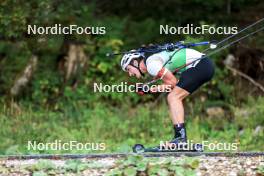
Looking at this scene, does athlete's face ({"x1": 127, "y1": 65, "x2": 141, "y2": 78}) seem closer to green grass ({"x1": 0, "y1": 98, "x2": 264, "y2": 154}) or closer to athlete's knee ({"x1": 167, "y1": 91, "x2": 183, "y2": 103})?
athlete's knee ({"x1": 167, "y1": 91, "x2": 183, "y2": 103})

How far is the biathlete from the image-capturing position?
8250 millimetres

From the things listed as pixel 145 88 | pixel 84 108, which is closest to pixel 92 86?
pixel 84 108

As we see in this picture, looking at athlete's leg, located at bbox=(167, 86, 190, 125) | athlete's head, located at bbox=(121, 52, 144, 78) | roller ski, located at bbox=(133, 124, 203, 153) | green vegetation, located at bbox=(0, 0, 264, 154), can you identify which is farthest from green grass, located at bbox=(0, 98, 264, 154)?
athlete's head, located at bbox=(121, 52, 144, 78)

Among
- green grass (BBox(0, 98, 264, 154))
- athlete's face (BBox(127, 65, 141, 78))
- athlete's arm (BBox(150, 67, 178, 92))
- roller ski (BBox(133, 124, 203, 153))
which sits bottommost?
roller ski (BBox(133, 124, 203, 153))

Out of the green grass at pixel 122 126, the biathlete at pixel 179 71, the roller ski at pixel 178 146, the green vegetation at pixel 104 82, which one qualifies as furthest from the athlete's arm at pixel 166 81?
the green vegetation at pixel 104 82

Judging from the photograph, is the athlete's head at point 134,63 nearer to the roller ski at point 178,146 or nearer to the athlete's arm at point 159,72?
the athlete's arm at point 159,72

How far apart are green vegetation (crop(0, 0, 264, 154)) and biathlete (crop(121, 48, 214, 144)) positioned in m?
2.70

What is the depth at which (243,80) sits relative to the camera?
14.2 meters

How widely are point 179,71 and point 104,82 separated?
573 centimetres

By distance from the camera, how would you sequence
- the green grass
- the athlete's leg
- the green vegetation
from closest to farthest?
the athlete's leg
the green grass
the green vegetation

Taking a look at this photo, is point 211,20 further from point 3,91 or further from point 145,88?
point 145,88

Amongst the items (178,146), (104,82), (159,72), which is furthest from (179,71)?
(104,82)

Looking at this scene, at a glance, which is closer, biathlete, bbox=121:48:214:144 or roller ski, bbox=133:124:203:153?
biathlete, bbox=121:48:214:144

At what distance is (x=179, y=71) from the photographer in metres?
8.45
